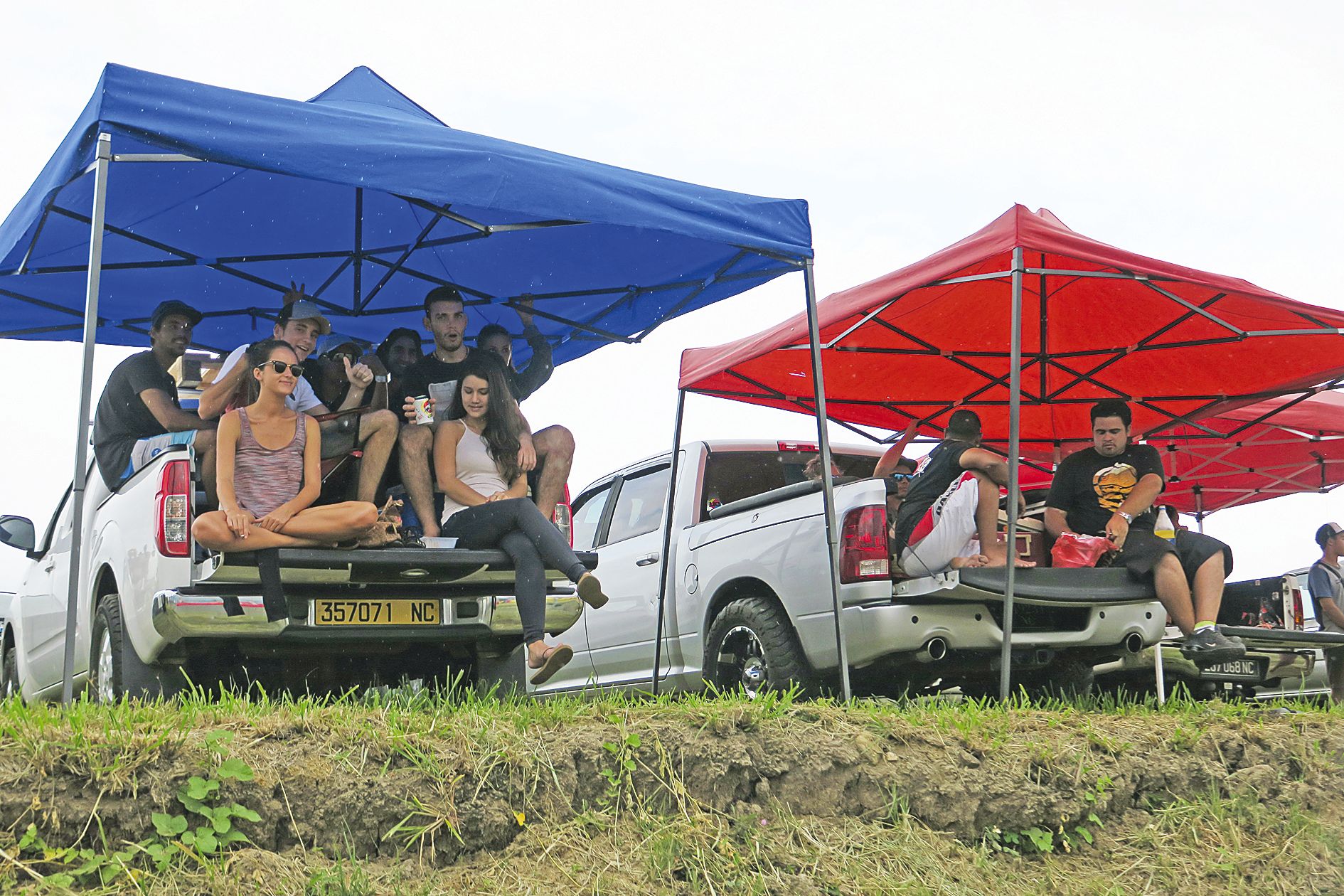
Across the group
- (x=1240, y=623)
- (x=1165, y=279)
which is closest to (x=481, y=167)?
(x=1165, y=279)

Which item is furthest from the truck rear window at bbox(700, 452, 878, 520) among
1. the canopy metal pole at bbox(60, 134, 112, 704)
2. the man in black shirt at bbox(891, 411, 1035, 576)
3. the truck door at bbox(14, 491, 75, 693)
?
the canopy metal pole at bbox(60, 134, 112, 704)

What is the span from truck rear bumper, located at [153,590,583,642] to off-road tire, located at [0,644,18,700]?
3425mm

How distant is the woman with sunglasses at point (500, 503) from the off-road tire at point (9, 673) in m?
3.70

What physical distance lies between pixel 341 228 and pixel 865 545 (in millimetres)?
3911

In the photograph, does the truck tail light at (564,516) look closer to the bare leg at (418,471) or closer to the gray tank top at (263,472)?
the bare leg at (418,471)

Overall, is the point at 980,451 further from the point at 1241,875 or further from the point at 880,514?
the point at 1241,875

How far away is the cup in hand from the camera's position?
6.24m

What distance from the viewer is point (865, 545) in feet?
20.6

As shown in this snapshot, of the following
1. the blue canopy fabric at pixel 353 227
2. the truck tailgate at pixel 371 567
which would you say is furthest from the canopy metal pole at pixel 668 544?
the truck tailgate at pixel 371 567

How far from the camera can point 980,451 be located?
6.50 metres

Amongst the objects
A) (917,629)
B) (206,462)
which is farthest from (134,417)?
(917,629)

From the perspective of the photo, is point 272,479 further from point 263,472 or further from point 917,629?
point 917,629

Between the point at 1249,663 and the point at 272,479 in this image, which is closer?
the point at 272,479

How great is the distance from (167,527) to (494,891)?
7.96ft
